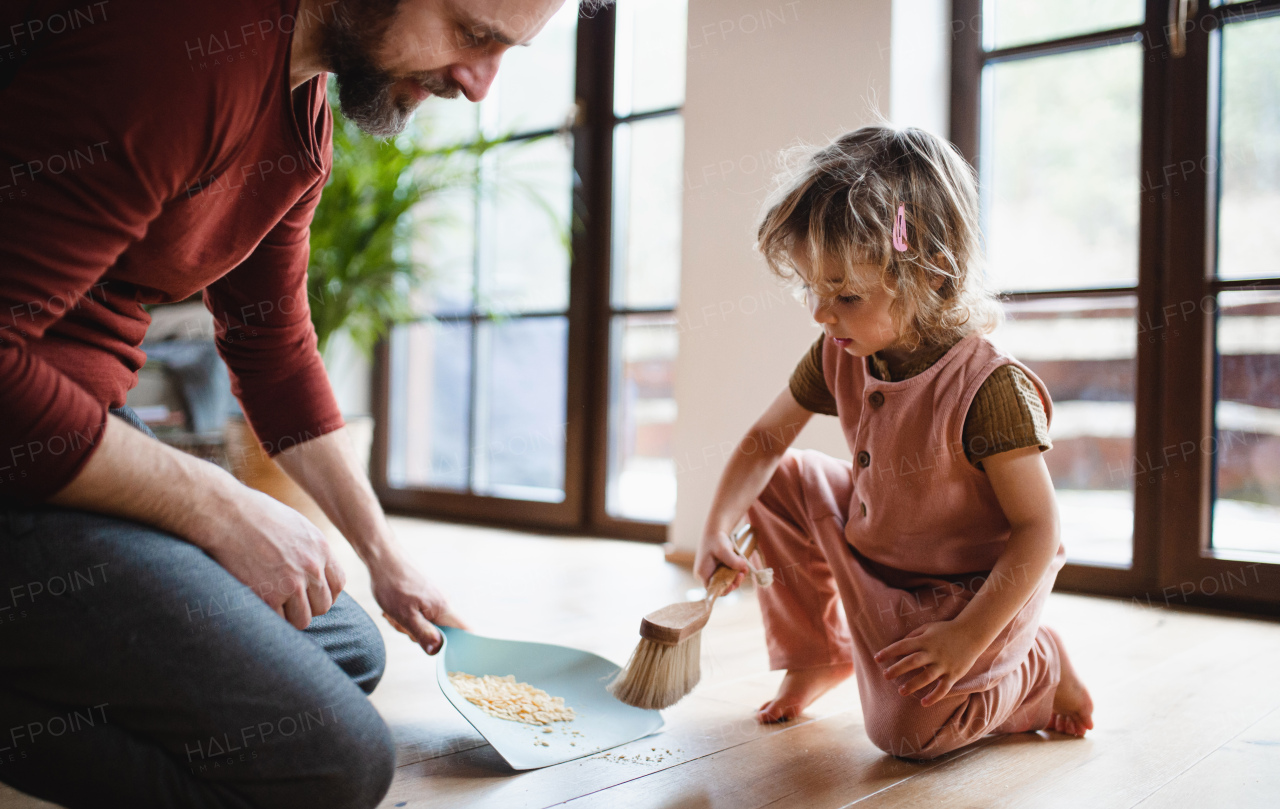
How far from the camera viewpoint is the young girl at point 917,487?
948mm

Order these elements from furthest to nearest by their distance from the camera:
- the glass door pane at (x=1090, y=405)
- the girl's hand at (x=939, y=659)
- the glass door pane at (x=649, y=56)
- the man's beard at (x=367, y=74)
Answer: the glass door pane at (x=649, y=56) < the glass door pane at (x=1090, y=405) < the girl's hand at (x=939, y=659) < the man's beard at (x=367, y=74)

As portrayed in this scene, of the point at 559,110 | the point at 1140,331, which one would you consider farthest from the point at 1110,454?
the point at 559,110

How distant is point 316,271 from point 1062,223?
1851mm

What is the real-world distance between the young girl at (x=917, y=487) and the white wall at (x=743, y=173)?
933 mm

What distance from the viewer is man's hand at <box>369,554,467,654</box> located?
992 millimetres

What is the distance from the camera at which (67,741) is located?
67 cm

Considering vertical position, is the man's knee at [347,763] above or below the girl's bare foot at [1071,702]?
above

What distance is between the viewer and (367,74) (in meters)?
0.84

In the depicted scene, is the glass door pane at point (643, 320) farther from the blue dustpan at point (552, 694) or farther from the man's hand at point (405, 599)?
the man's hand at point (405, 599)

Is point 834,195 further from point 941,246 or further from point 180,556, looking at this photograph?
point 180,556

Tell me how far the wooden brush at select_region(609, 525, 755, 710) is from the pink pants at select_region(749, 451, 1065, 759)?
17 centimetres

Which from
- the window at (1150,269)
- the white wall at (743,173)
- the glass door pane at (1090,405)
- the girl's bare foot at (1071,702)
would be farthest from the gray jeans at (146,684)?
the window at (1150,269)

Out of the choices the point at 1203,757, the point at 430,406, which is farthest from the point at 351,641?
the point at 430,406

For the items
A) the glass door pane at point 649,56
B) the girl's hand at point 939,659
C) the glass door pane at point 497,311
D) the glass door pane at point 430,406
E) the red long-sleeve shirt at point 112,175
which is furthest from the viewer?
the glass door pane at point 430,406
